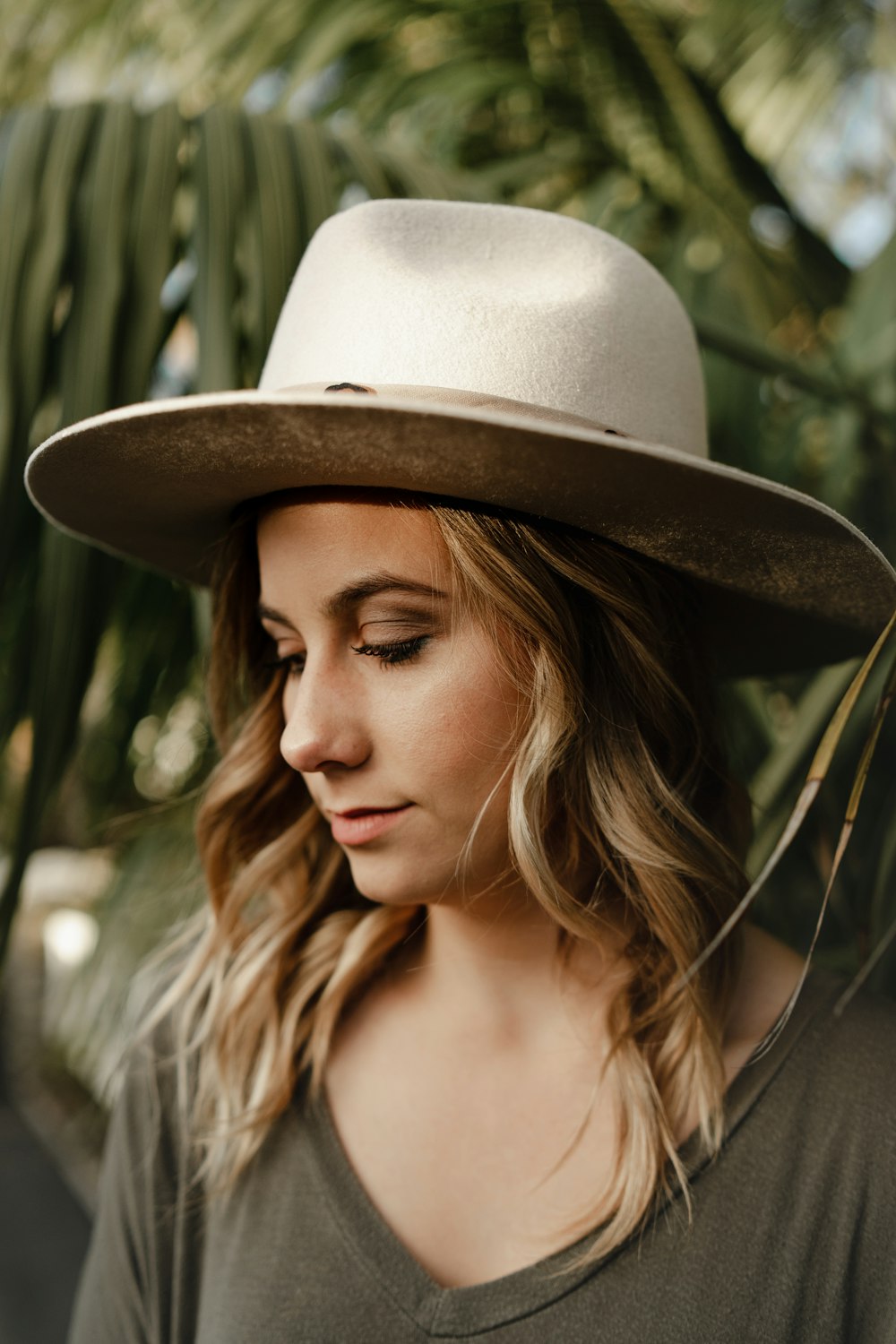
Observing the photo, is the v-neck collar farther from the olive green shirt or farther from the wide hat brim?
the wide hat brim

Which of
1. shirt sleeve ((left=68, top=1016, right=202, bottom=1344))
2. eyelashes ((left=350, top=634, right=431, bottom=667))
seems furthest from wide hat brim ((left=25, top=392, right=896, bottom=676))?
shirt sleeve ((left=68, top=1016, right=202, bottom=1344))

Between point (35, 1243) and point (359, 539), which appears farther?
point (35, 1243)

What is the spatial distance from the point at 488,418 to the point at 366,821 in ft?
1.02

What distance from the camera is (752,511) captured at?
2.44 ft

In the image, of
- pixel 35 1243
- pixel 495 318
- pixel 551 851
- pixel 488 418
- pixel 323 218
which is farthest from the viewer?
pixel 35 1243

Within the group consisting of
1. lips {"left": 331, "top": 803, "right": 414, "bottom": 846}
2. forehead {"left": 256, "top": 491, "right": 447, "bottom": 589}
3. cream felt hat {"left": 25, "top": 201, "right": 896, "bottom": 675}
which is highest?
cream felt hat {"left": 25, "top": 201, "right": 896, "bottom": 675}

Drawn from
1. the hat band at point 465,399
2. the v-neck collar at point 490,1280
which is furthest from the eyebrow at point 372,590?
the v-neck collar at point 490,1280

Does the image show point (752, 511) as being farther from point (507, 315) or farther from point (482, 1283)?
point (482, 1283)

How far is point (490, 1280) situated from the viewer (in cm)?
83

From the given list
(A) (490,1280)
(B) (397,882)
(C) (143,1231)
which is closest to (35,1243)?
(C) (143,1231)

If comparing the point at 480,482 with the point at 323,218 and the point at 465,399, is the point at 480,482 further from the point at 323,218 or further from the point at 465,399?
the point at 323,218

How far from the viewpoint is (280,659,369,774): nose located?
77cm

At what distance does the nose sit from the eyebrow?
0.04 meters

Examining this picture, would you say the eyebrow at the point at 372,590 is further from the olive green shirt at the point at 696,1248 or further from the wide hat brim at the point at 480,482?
the olive green shirt at the point at 696,1248
